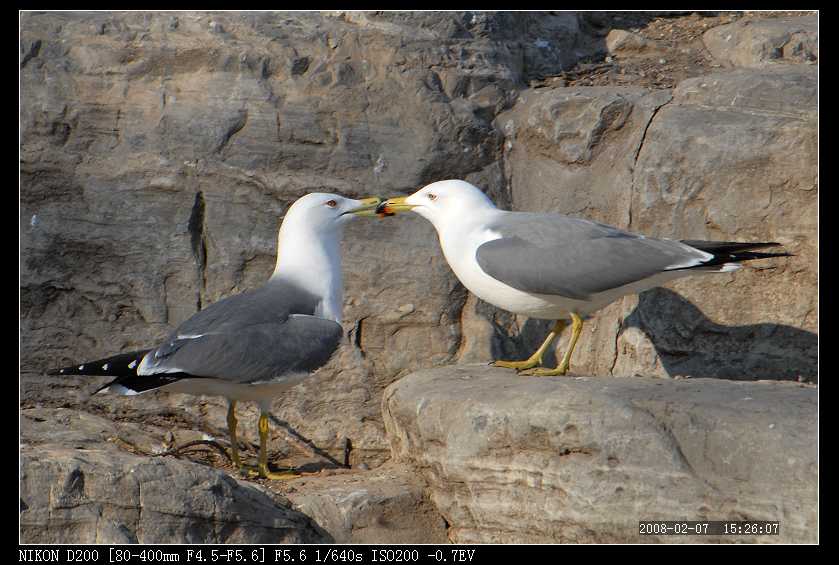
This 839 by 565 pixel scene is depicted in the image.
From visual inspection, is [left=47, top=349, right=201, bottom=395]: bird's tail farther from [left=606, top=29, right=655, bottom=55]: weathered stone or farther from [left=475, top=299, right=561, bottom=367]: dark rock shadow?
[left=606, top=29, right=655, bottom=55]: weathered stone

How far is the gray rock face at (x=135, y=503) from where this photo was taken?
187 inches

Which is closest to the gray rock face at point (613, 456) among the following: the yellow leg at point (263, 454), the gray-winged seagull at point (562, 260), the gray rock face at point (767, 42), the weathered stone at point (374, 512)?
the weathered stone at point (374, 512)

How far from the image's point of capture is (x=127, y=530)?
4824 millimetres

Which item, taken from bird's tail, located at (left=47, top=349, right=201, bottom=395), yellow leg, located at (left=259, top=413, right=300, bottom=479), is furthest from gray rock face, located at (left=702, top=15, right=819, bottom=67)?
bird's tail, located at (left=47, top=349, right=201, bottom=395)

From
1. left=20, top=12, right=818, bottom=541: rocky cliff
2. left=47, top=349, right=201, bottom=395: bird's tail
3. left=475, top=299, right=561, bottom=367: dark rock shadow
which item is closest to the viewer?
left=47, top=349, right=201, bottom=395: bird's tail

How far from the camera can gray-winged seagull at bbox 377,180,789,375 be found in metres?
5.96

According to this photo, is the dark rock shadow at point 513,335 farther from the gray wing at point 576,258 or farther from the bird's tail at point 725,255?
the bird's tail at point 725,255

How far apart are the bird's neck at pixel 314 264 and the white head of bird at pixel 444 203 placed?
42 cm

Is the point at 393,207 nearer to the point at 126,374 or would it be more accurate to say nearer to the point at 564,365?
the point at 564,365

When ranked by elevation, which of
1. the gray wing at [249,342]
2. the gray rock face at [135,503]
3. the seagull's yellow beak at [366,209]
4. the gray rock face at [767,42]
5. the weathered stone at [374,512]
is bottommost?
the weathered stone at [374,512]

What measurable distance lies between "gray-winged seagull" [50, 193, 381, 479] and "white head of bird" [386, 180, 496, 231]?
435 mm

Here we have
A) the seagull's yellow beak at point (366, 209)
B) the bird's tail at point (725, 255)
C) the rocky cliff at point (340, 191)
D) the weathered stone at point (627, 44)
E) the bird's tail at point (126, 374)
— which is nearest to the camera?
the bird's tail at point (126, 374)

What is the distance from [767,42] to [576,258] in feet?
9.44

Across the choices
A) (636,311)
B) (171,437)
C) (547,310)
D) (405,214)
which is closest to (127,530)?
(171,437)
